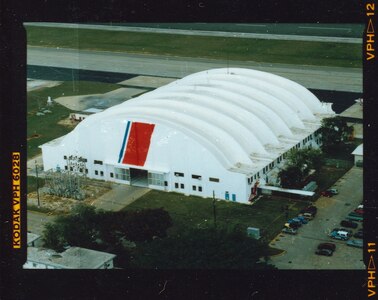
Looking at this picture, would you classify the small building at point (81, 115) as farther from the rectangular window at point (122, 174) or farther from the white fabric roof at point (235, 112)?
the rectangular window at point (122, 174)

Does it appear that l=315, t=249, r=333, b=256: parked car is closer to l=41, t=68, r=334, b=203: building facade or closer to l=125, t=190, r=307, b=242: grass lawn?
l=125, t=190, r=307, b=242: grass lawn

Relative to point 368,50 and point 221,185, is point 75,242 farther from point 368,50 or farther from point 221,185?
point 368,50

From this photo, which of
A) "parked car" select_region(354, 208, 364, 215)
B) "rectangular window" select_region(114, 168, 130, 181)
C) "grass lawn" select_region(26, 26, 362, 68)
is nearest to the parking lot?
"parked car" select_region(354, 208, 364, 215)

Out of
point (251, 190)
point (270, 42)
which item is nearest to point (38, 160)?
point (251, 190)

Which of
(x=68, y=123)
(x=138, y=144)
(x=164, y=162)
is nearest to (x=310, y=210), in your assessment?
(x=164, y=162)

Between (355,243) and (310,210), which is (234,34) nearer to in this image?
(310,210)

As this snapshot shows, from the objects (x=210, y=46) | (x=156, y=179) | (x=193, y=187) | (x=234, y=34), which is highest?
(x=234, y=34)

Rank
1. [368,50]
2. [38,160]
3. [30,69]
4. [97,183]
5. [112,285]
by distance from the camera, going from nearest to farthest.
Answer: [368,50] → [112,285] → [97,183] → [38,160] → [30,69]
